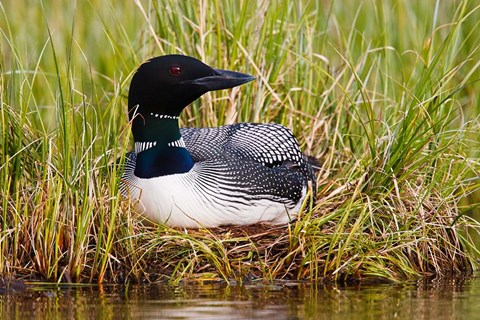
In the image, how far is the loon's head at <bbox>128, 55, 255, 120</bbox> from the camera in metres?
5.55

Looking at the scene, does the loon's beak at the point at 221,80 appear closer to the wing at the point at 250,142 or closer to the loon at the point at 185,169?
the loon at the point at 185,169

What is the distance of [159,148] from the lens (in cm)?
561

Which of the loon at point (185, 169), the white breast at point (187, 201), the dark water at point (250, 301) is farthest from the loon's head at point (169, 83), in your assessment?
the dark water at point (250, 301)

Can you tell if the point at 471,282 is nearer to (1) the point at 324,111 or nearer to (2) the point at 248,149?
(2) the point at 248,149

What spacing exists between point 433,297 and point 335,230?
0.71m

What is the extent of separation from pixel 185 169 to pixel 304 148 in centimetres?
129

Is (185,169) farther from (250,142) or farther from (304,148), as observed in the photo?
(304,148)

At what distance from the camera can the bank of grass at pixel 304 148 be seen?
5023 mm

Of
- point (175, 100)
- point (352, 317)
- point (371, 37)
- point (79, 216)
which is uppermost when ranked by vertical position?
point (371, 37)

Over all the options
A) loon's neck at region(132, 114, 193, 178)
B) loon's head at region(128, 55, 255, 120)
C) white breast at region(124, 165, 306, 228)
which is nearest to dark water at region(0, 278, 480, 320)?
white breast at region(124, 165, 306, 228)

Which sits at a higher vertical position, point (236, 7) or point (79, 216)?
point (236, 7)

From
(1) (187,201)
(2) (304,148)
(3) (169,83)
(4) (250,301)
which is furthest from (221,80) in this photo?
(4) (250,301)

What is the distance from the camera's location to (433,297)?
4723 millimetres

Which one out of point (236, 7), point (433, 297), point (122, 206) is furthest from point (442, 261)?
point (236, 7)
